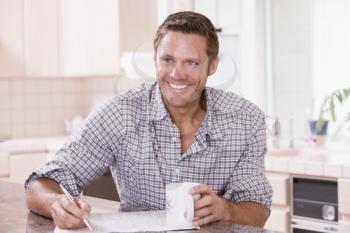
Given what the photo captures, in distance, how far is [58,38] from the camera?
4305 mm

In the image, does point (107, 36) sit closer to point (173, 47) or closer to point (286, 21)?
point (286, 21)

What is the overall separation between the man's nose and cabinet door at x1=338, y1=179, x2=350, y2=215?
1249 millimetres

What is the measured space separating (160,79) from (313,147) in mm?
1842

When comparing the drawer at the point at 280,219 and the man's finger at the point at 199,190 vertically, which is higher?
the man's finger at the point at 199,190

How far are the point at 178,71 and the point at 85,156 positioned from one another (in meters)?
0.39

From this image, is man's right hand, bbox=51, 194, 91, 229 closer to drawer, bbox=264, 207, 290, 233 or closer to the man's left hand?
the man's left hand

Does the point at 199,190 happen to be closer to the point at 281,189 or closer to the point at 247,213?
the point at 247,213

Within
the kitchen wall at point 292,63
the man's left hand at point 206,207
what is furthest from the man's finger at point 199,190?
the kitchen wall at point 292,63

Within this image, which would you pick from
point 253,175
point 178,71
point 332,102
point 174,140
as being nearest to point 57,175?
point 174,140

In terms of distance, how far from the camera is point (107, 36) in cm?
392

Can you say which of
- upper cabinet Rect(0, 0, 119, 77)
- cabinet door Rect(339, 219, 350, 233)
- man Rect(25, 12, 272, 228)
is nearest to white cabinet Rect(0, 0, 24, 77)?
upper cabinet Rect(0, 0, 119, 77)

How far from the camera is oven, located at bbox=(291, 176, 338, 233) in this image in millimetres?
2715

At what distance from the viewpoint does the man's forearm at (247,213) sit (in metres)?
1.57

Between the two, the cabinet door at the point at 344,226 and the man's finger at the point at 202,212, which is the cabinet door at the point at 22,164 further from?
the man's finger at the point at 202,212
